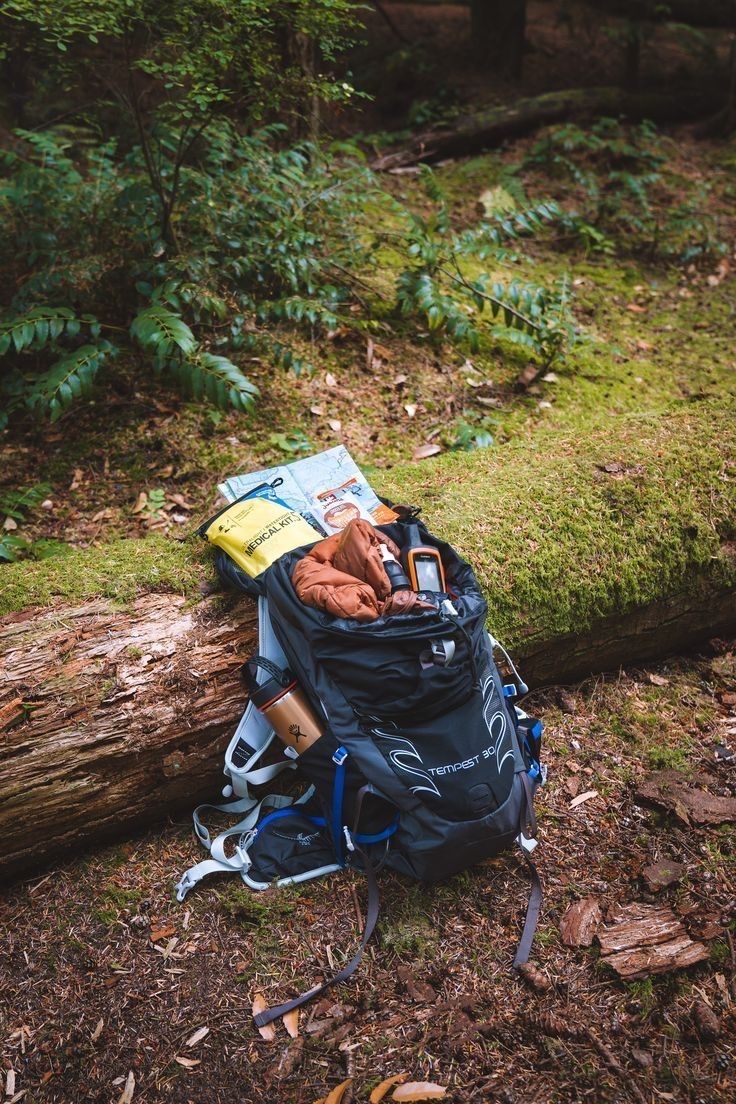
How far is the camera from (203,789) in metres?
2.97

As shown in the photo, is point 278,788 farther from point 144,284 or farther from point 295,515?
point 144,284

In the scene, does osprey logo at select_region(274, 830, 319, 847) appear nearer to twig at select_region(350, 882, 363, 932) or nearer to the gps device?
twig at select_region(350, 882, 363, 932)

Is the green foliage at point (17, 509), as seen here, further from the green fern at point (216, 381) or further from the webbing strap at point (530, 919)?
the webbing strap at point (530, 919)

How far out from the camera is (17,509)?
4.24 metres

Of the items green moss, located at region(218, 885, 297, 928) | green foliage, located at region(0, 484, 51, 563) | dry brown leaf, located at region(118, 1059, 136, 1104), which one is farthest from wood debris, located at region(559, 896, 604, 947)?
green foliage, located at region(0, 484, 51, 563)

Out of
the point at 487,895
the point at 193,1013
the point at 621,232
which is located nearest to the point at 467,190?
the point at 621,232

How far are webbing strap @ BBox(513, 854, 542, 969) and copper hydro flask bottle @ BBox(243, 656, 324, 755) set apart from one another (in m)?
0.98

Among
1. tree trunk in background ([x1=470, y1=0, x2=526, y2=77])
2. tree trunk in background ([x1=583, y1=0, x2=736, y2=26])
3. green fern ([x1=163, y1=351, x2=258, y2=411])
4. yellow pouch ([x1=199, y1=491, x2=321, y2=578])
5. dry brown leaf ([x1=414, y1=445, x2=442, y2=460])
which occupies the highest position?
tree trunk in background ([x1=583, y1=0, x2=736, y2=26])

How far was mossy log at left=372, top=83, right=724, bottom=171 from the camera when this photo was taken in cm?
778

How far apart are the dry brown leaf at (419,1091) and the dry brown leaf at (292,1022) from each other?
1.22ft

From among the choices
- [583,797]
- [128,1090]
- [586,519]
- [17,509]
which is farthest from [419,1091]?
[17,509]

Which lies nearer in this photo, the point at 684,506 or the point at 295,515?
the point at 295,515

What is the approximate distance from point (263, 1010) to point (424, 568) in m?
1.65

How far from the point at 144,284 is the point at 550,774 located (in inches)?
144
